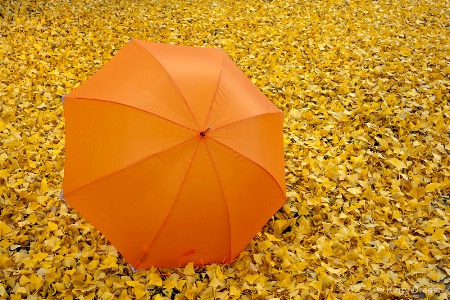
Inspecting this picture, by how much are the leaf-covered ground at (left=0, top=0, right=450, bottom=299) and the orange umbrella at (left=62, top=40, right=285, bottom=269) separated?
46 cm

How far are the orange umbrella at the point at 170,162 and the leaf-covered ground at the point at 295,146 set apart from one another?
464mm

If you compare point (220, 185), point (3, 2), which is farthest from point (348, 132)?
point (3, 2)

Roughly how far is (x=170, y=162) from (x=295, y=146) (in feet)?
6.79

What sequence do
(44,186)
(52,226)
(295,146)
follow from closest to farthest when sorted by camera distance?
(52,226) → (44,186) → (295,146)

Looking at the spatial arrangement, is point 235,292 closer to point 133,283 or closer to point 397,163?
point 133,283

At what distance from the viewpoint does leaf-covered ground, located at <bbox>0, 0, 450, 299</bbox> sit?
2.74 meters

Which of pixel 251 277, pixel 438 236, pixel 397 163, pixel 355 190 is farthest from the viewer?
pixel 397 163

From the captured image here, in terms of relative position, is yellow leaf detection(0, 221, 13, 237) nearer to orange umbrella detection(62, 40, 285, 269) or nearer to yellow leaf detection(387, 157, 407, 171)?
orange umbrella detection(62, 40, 285, 269)

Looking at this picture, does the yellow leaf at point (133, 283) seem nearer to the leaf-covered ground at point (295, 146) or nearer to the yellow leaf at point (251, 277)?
the leaf-covered ground at point (295, 146)

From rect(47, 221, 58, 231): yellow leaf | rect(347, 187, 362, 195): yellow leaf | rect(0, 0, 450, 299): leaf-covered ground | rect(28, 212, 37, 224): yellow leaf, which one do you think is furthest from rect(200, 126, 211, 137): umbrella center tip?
rect(347, 187, 362, 195): yellow leaf

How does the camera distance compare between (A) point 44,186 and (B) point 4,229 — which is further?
(A) point 44,186

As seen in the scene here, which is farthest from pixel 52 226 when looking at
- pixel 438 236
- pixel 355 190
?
pixel 438 236

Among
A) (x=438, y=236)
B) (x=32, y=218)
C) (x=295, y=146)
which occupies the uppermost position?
(x=295, y=146)

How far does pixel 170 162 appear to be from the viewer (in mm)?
2232
